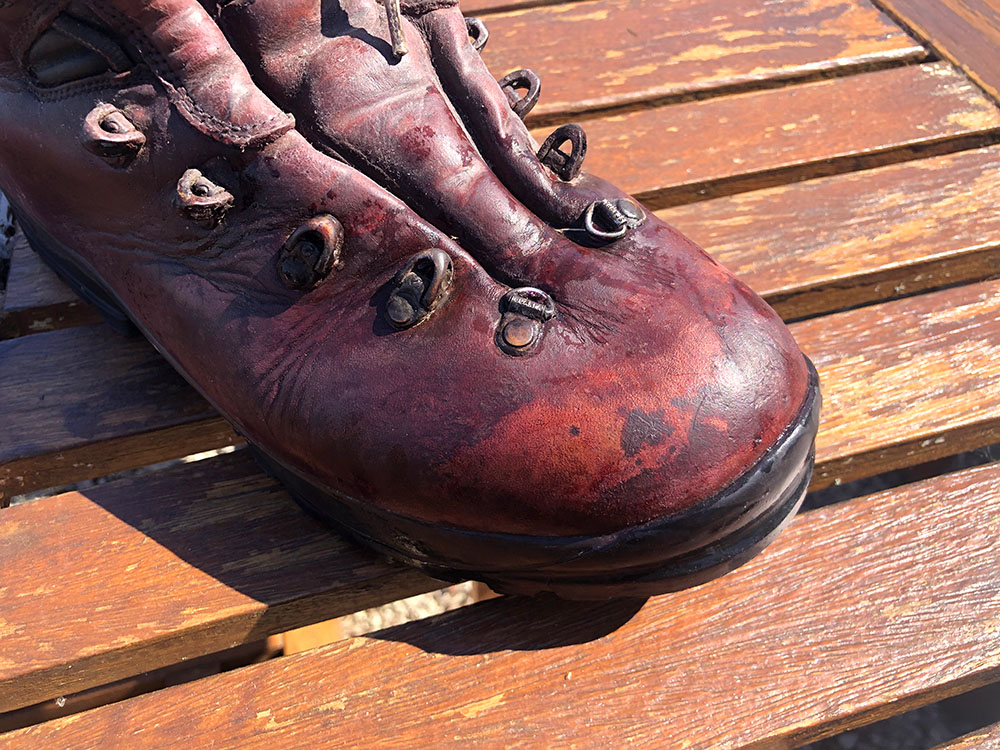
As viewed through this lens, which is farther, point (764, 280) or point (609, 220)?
point (764, 280)

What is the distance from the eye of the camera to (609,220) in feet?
2.90

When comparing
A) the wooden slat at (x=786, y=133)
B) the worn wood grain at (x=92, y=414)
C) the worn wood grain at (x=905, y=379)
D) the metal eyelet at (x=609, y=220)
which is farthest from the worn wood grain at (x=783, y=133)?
the worn wood grain at (x=92, y=414)

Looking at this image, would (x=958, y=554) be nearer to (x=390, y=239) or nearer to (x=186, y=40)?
(x=390, y=239)

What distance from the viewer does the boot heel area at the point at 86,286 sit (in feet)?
3.71

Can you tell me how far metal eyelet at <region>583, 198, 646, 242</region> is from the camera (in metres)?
0.88

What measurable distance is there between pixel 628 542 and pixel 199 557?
504 millimetres

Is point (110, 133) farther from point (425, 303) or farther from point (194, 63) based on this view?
point (425, 303)

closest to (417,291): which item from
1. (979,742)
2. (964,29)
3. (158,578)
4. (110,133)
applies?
(110,133)

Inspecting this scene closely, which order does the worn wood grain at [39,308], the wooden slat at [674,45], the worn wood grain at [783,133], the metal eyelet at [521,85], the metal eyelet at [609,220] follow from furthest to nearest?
the wooden slat at [674,45], the worn wood grain at [783,133], the worn wood grain at [39,308], the metal eyelet at [521,85], the metal eyelet at [609,220]

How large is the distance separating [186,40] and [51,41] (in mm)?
160

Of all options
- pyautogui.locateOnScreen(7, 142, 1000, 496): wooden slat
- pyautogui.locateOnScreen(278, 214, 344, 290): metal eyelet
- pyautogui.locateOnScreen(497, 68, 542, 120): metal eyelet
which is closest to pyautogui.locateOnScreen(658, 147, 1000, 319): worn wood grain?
pyautogui.locateOnScreen(7, 142, 1000, 496): wooden slat

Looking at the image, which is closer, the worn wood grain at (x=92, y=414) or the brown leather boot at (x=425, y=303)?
the brown leather boot at (x=425, y=303)

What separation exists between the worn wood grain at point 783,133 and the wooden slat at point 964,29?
64 millimetres

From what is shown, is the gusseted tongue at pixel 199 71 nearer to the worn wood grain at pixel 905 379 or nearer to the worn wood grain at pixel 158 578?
the worn wood grain at pixel 158 578
